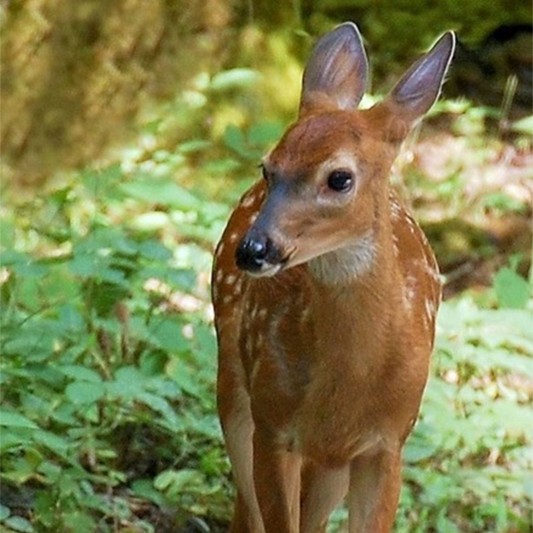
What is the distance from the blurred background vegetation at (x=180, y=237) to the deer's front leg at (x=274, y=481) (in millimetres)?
631

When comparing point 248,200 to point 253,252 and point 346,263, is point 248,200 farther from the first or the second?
point 253,252

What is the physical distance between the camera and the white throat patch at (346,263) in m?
4.40

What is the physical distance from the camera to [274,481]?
4871mm

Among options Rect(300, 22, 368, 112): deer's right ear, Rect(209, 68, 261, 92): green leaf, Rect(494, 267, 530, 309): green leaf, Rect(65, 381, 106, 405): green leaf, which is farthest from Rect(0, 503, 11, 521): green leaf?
Rect(209, 68, 261, 92): green leaf

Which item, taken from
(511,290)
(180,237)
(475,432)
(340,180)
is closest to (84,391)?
(340,180)

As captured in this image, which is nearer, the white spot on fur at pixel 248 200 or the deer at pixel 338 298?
the deer at pixel 338 298

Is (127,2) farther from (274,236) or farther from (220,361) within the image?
(274,236)

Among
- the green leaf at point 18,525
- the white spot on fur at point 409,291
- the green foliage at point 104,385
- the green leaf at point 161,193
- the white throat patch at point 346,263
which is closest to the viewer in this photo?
the white throat patch at point 346,263

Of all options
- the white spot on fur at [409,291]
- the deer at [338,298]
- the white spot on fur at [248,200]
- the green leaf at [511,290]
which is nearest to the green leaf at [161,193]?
the green leaf at [511,290]

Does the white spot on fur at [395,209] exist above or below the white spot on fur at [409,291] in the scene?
above

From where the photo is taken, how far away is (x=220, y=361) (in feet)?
17.4

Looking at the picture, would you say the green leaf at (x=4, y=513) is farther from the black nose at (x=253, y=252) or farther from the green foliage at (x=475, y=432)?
the black nose at (x=253, y=252)

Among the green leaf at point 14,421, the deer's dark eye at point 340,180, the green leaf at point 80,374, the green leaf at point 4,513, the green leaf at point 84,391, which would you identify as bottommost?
the green leaf at point 4,513

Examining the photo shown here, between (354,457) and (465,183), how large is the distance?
4.49 m
